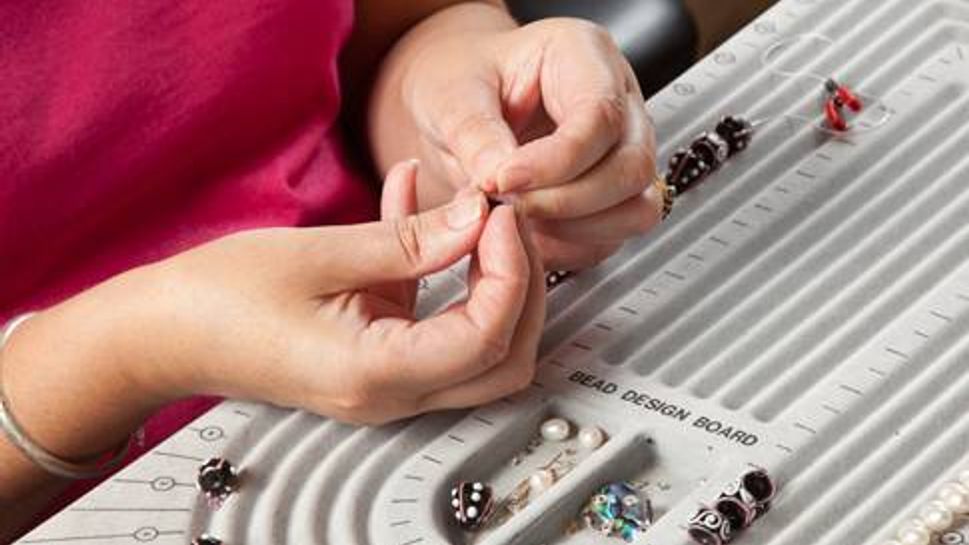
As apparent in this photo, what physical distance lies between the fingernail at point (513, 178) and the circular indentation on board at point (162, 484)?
0.19 meters

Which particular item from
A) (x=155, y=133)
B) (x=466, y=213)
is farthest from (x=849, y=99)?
(x=155, y=133)

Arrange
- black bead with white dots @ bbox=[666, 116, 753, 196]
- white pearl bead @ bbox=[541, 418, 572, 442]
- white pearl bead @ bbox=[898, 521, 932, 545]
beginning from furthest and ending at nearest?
black bead with white dots @ bbox=[666, 116, 753, 196] → white pearl bead @ bbox=[541, 418, 572, 442] → white pearl bead @ bbox=[898, 521, 932, 545]

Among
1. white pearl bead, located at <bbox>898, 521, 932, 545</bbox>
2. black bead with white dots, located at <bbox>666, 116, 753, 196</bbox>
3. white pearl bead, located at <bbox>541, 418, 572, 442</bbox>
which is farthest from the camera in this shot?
black bead with white dots, located at <bbox>666, 116, 753, 196</bbox>

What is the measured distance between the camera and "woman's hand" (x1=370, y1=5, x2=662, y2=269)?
0.76 metres

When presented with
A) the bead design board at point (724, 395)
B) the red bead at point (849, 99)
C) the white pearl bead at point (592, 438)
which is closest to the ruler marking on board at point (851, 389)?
the bead design board at point (724, 395)

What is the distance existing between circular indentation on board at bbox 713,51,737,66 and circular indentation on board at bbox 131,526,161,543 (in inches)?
16.7

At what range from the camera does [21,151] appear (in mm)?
869

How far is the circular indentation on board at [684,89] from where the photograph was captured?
923 mm

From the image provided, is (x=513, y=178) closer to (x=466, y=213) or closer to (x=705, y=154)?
(x=466, y=213)

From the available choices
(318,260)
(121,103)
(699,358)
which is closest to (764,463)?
(699,358)

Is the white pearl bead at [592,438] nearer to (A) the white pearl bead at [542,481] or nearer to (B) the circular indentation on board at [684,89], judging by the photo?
(A) the white pearl bead at [542,481]

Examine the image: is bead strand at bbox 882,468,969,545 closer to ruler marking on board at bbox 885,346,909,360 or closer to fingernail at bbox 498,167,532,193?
ruler marking on board at bbox 885,346,909,360

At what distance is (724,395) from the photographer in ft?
2.41

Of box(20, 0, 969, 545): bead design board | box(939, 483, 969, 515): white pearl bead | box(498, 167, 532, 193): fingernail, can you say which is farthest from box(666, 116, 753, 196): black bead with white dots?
box(939, 483, 969, 515): white pearl bead
